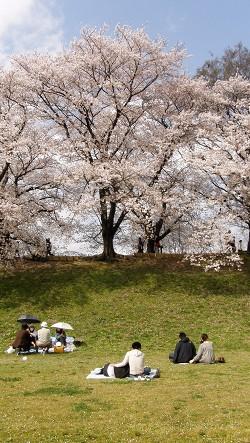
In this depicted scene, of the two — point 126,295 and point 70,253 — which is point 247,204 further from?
point 70,253

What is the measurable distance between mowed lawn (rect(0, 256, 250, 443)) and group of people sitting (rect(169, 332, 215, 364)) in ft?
2.63

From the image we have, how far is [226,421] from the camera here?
39.4 feet

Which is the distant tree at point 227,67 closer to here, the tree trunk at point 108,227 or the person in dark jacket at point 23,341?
the tree trunk at point 108,227

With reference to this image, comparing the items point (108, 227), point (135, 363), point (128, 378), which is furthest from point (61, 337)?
point (108, 227)

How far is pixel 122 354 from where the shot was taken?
25500 millimetres

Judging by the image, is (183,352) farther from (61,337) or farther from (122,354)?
(61,337)

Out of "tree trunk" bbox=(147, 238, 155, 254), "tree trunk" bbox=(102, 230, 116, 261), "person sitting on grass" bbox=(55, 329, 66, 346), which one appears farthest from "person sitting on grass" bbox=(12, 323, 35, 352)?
"tree trunk" bbox=(147, 238, 155, 254)

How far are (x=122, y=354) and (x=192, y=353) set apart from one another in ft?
14.9

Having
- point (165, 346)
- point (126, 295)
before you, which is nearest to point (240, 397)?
point (165, 346)

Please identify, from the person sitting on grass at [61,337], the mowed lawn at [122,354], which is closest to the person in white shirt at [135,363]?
the mowed lawn at [122,354]

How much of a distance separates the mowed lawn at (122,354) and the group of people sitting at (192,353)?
800 mm

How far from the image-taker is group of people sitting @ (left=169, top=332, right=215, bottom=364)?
858 inches

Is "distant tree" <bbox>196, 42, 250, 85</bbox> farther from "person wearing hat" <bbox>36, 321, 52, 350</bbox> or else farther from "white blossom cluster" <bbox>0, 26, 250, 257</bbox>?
"person wearing hat" <bbox>36, 321, 52, 350</bbox>

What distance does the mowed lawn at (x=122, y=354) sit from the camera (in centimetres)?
1174
